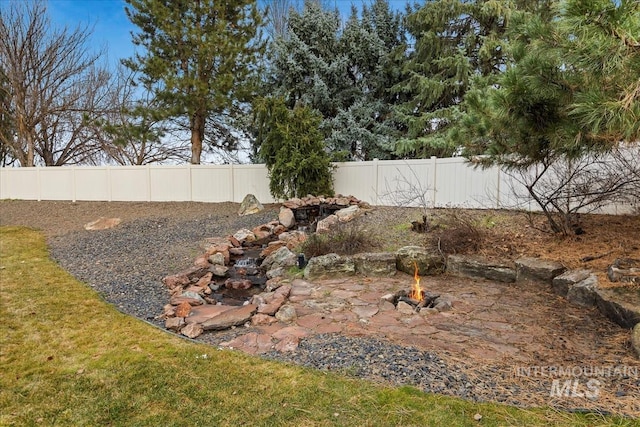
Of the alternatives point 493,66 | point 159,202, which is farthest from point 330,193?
point 493,66

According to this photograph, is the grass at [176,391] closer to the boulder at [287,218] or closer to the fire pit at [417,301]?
the fire pit at [417,301]

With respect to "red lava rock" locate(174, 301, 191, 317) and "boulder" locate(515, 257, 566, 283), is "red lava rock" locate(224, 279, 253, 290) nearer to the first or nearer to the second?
"red lava rock" locate(174, 301, 191, 317)

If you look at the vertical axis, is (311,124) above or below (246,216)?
above

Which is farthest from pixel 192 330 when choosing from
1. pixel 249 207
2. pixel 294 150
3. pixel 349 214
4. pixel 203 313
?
pixel 294 150

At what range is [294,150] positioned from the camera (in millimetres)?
A: 8883

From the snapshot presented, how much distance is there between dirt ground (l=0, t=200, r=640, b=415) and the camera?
2.36m

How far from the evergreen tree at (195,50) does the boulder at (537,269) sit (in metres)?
8.67

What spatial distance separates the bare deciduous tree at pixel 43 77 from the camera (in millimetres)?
11922

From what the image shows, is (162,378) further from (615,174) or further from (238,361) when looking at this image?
(615,174)

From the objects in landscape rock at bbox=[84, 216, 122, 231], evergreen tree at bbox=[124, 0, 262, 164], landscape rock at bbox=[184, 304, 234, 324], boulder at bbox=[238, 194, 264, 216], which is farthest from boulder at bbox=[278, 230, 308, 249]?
evergreen tree at bbox=[124, 0, 262, 164]

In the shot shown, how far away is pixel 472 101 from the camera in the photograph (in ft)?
12.0

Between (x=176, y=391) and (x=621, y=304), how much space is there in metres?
3.17

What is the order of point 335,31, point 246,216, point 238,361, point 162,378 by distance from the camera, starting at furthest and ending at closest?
point 335,31 → point 246,216 → point 238,361 → point 162,378

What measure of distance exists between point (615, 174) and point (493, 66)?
658 centimetres
